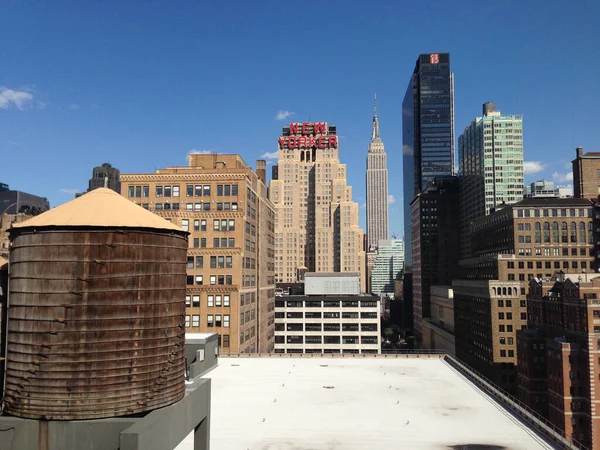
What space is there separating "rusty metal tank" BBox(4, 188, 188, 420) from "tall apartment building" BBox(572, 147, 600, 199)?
14038 cm

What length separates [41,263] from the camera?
17375mm

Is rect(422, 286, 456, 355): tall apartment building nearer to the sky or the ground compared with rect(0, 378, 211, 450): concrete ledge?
nearer to the ground

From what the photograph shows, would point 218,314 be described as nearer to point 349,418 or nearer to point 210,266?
point 210,266

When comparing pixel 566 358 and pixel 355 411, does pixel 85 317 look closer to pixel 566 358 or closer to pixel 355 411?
pixel 355 411

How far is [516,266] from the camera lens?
114m

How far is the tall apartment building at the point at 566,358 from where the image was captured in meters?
72.1

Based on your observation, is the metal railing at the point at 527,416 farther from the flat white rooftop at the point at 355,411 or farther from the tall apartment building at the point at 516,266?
the tall apartment building at the point at 516,266

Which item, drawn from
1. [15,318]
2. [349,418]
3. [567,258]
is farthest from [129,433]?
[567,258]

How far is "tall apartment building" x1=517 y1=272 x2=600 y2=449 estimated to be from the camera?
237 feet

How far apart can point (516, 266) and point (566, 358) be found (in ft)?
136

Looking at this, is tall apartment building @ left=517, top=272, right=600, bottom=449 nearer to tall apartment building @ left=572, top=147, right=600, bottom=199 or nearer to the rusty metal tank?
tall apartment building @ left=572, top=147, right=600, bottom=199

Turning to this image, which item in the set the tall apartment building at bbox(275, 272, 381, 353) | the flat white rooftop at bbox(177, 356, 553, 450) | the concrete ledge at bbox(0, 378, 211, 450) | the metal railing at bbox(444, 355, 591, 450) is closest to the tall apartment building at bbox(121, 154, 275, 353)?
the flat white rooftop at bbox(177, 356, 553, 450)

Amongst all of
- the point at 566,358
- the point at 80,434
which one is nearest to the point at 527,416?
the point at 80,434

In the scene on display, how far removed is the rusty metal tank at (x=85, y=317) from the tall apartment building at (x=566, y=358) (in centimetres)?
6887
